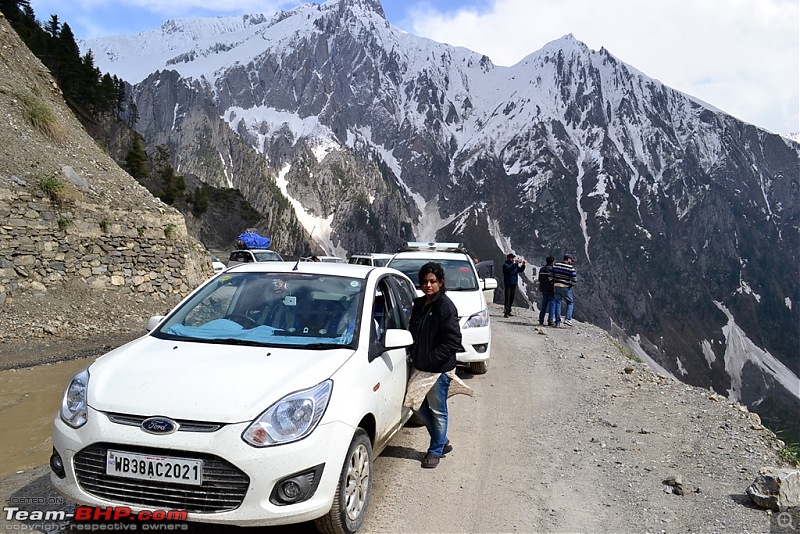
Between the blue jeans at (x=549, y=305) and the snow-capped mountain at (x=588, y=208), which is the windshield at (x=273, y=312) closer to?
the blue jeans at (x=549, y=305)

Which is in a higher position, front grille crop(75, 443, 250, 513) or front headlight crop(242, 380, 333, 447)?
front headlight crop(242, 380, 333, 447)

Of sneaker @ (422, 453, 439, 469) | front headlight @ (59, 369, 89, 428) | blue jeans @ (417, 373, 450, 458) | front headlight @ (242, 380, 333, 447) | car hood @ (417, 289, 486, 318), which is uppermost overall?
front headlight @ (242, 380, 333, 447)

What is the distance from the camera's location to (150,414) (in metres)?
2.96

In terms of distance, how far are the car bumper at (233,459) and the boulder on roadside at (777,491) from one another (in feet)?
11.0

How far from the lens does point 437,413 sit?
4.94 metres

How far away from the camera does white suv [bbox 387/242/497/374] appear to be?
841 cm

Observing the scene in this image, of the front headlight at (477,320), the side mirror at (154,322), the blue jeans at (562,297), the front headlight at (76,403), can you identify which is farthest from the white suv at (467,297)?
the front headlight at (76,403)

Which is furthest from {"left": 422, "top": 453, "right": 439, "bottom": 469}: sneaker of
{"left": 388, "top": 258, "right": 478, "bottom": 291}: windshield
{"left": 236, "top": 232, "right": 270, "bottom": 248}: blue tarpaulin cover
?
{"left": 236, "top": 232, "right": 270, "bottom": 248}: blue tarpaulin cover

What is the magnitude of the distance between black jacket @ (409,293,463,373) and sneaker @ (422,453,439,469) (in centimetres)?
83

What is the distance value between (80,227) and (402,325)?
398 inches

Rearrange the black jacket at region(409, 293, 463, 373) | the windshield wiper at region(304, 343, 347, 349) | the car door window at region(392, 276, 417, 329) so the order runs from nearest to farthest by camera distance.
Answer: the windshield wiper at region(304, 343, 347, 349) < the black jacket at region(409, 293, 463, 373) < the car door window at region(392, 276, 417, 329)

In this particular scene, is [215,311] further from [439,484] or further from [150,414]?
[439,484]

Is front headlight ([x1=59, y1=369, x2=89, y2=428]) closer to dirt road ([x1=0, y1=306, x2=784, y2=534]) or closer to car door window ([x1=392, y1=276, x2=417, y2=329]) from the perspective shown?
dirt road ([x1=0, y1=306, x2=784, y2=534])

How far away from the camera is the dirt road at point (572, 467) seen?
3.97 m
